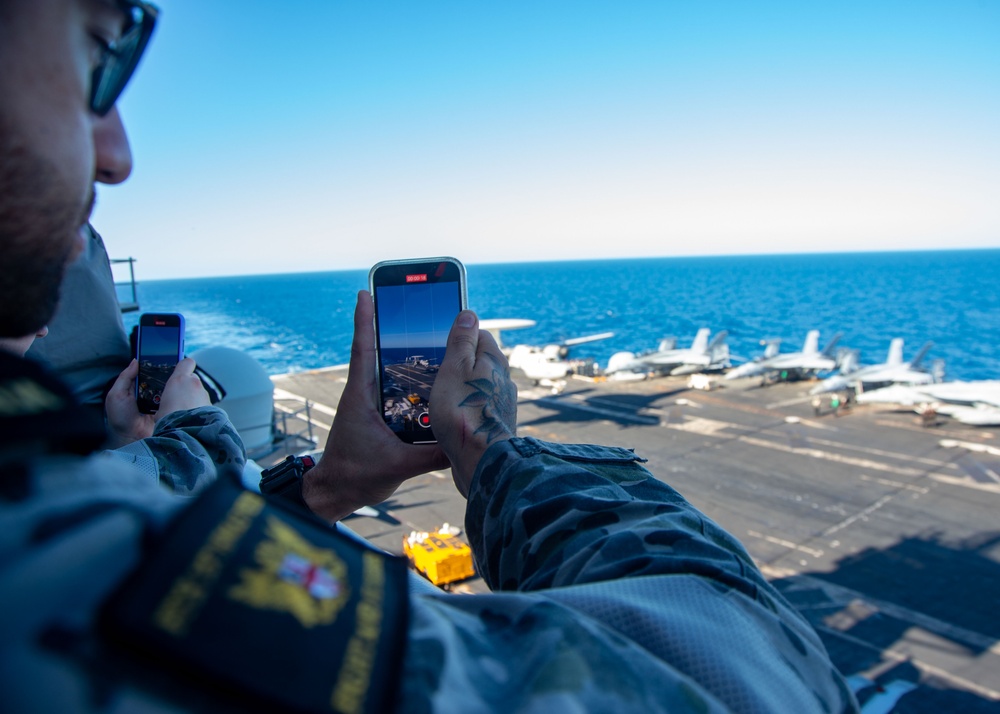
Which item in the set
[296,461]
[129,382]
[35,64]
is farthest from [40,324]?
[129,382]

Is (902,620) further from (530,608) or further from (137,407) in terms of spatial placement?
(530,608)

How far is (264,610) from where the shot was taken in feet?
2.60

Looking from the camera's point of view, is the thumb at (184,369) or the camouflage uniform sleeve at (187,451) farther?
the thumb at (184,369)

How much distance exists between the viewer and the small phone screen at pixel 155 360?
398 centimetres

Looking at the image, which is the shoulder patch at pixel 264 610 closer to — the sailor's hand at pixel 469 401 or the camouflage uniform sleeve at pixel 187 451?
the sailor's hand at pixel 469 401

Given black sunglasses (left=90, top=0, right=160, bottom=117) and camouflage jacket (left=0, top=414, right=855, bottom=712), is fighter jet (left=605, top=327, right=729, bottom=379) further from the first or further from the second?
black sunglasses (left=90, top=0, right=160, bottom=117)

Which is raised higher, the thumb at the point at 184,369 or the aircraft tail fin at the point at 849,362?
the thumb at the point at 184,369

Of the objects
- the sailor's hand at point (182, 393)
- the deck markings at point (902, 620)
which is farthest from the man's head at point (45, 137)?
the deck markings at point (902, 620)

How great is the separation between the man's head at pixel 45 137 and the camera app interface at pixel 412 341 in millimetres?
1854

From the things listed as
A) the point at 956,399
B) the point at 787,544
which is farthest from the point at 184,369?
the point at 956,399

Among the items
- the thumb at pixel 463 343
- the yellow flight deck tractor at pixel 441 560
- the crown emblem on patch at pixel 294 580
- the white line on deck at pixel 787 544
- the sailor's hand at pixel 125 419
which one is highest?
the thumb at pixel 463 343

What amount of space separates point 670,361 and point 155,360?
40.6m

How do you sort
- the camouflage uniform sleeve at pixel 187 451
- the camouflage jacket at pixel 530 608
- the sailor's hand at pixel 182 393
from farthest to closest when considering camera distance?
the sailor's hand at pixel 182 393 → the camouflage uniform sleeve at pixel 187 451 → the camouflage jacket at pixel 530 608

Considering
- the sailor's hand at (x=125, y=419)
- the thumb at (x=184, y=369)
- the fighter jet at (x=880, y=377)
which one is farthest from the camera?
the fighter jet at (x=880, y=377)
